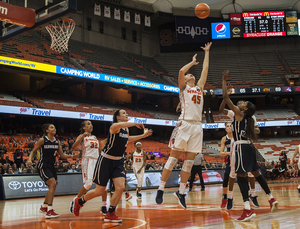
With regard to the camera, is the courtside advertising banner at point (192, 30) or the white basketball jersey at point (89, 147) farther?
the courtside advertising banner at point (192, 30)

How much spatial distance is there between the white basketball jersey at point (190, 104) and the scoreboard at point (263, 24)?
112 ft

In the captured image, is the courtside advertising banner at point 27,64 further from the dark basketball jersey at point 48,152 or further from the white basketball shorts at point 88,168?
the white basketball shorts at point 88,168

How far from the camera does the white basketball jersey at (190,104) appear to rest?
5.45m

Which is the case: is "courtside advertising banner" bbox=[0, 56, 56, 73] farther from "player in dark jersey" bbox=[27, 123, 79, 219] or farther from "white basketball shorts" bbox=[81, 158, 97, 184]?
"white basketball shorts" bbox=[81, 158, 97, 184]

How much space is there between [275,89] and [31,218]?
32932 mm

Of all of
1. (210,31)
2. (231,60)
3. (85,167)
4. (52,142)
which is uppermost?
(210,31)

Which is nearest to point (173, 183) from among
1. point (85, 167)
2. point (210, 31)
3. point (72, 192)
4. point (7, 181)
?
point (72, 192)

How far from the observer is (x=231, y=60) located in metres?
38.6

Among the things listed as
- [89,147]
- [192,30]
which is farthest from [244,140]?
[192,30]

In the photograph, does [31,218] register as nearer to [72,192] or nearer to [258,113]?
[72,192]

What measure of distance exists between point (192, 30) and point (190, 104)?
1299 inches

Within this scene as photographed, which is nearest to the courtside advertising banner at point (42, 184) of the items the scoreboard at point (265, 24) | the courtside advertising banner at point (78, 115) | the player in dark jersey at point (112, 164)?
the player in dark jersey at point (112, 164)

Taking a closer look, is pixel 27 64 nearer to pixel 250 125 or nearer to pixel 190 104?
pixel 190 104

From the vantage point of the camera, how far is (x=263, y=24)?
36938mm
